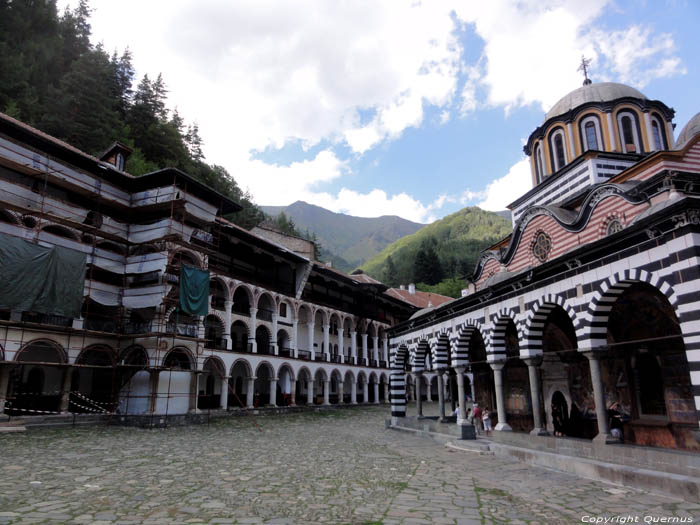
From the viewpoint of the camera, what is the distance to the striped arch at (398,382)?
739 inches

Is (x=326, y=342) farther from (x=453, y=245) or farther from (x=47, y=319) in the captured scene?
(x=453, y=245)

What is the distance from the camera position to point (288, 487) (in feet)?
23.0

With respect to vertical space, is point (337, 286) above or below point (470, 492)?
above

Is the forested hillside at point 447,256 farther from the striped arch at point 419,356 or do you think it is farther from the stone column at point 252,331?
the striped arch at point 419,356

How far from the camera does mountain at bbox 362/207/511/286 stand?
254ft

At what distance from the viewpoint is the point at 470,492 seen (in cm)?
687

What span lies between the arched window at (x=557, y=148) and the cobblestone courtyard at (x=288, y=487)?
1304cm

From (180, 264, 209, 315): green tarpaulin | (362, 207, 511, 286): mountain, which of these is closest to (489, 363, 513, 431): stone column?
(180, 264, 209, 315): green tarpaulin

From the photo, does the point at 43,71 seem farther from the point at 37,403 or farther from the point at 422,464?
the point at 422,464

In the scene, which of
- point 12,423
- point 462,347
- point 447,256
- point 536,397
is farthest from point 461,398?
point 447,256

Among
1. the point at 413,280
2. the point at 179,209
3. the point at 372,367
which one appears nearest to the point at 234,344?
the point at 179,209

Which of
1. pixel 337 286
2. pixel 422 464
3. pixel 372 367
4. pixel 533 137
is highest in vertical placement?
pixel 533 137

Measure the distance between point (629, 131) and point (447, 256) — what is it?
64.6m

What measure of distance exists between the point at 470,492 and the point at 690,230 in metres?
5.02
